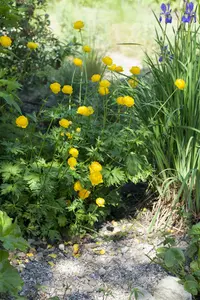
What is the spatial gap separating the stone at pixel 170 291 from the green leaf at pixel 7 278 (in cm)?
76

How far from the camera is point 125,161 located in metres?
2.88

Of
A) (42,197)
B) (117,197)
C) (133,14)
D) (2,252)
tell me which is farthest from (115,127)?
(133,14)

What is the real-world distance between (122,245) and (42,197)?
1.91ft

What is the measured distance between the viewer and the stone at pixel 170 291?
94.3 inches

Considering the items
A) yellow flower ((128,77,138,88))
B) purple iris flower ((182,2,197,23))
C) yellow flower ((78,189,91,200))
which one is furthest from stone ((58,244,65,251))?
purple iris flower ((182,2,197,23))

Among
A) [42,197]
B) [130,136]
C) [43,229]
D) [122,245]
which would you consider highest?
[130,136]

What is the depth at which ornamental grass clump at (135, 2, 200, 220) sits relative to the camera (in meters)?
3.00

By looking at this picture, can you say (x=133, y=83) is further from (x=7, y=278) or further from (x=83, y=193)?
(x=7, y=278)

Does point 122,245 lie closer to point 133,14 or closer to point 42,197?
point 42,197

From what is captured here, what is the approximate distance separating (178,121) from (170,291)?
3.54ft

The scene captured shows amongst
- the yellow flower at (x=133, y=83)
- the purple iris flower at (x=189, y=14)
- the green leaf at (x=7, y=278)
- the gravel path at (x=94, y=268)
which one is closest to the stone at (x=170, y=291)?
the gravel path at (x=94, y=268)

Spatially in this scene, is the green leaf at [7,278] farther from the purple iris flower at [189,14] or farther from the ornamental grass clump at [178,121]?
the purple iris flower at [189,14]

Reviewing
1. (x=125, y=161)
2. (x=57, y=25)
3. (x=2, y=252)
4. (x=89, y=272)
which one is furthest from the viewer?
(x=57, y=25)

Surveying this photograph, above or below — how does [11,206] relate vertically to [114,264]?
above
